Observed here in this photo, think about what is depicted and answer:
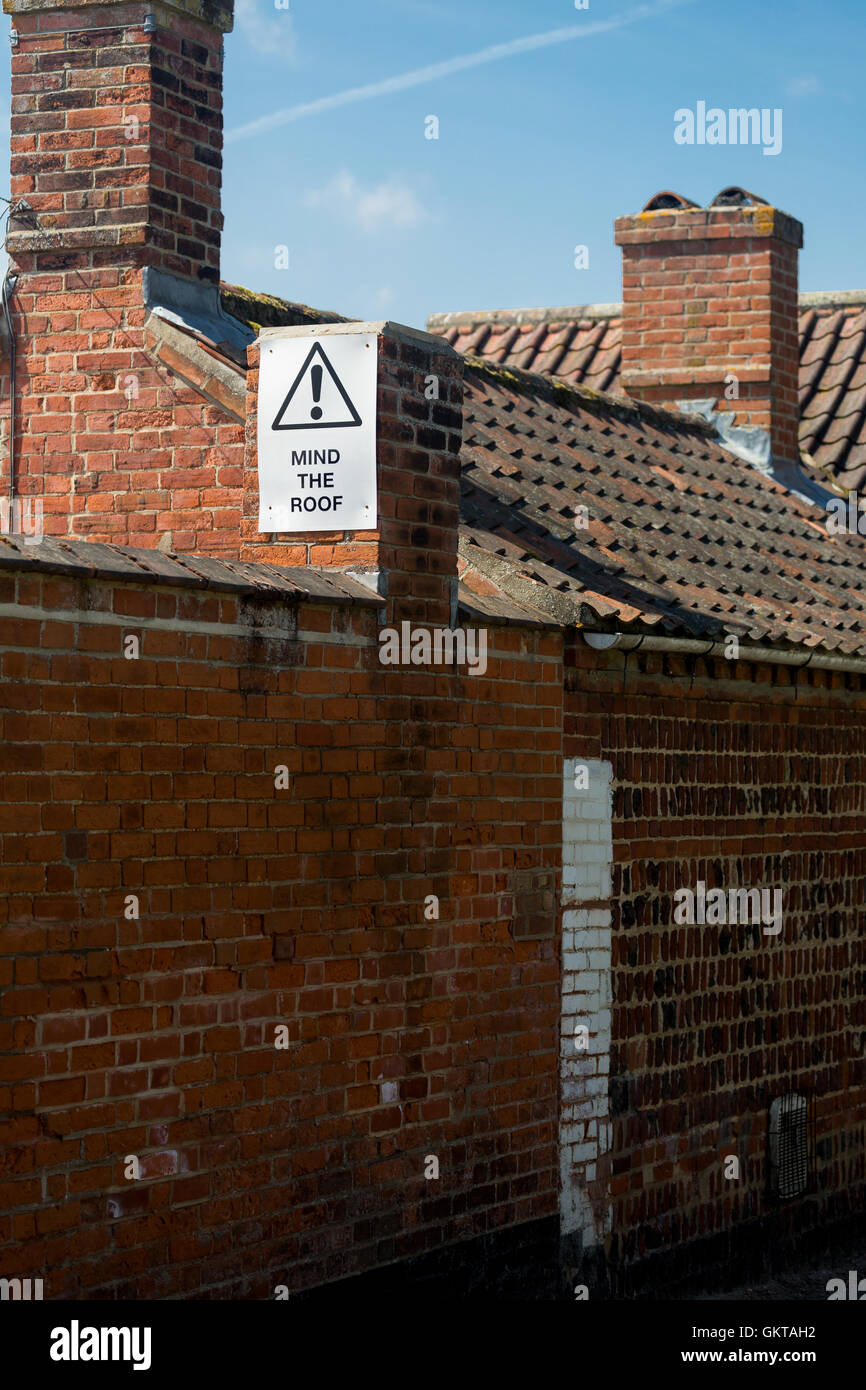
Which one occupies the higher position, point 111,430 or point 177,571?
point 111,430

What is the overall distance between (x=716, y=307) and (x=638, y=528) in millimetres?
4671

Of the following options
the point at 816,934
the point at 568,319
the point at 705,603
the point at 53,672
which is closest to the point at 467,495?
the point at 705,603

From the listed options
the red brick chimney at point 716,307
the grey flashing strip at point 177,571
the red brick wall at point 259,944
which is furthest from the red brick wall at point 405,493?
the red brick chimney at point 716,307

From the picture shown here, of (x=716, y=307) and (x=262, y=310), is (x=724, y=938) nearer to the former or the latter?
(x=262, y=310)

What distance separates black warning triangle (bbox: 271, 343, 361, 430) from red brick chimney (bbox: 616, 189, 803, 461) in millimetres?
7529

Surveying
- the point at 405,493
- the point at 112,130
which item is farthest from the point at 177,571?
the point at 112,130

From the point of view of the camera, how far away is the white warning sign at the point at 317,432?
671 cm

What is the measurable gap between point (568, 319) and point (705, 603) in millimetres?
9135

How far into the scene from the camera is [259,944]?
19.6 ft

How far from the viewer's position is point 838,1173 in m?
9.98

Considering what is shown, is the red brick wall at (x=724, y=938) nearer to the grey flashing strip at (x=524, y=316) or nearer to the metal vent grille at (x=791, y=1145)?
the metal vent grille at (x=791, y=1145)

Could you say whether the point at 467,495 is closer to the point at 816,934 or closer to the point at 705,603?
the point at 705,603

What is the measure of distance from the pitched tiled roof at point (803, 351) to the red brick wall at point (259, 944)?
807 centimetres
